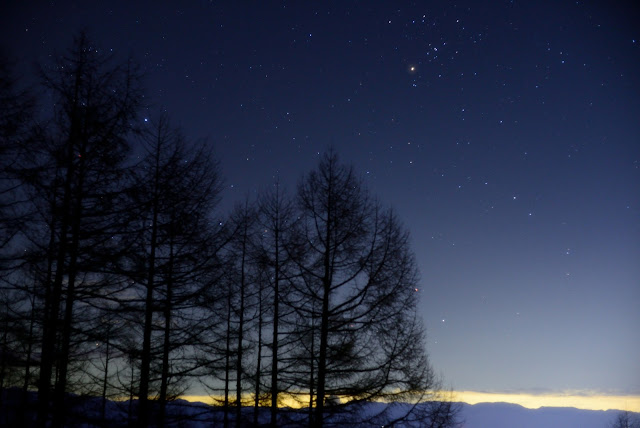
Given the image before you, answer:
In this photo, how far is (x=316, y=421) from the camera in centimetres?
1077

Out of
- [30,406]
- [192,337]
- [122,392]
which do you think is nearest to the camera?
[30,406]

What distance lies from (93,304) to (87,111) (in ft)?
12.1

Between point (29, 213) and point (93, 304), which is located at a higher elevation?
point (29, 213)

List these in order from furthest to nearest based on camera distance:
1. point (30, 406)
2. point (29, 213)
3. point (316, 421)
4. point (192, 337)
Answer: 1. point (192, 337)
2. point (316, 421)
3. point (30, 406)
4. point (29, 213)

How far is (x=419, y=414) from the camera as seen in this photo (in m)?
10.9

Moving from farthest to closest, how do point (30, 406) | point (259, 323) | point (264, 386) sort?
point (259, 323) < point (264, 386) < point (30, 406)

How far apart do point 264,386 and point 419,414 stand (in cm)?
495

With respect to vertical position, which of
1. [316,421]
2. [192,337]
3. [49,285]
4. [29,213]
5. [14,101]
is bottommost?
[316,421]

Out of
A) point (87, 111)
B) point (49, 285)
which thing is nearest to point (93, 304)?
point (49, 285)

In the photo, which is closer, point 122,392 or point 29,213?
point 29,213

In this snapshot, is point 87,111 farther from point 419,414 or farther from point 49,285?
point 419,414

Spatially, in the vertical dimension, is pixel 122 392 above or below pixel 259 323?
below

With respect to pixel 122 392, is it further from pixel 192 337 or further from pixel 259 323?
pixel 259 323

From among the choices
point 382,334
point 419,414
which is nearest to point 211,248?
point 382,334
